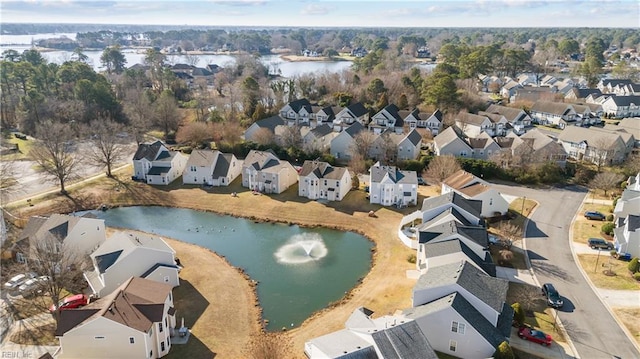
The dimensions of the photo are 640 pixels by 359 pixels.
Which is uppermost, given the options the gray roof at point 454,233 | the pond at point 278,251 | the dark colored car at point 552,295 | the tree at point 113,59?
the tree at point 113,59

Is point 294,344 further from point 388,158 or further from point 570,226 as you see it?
point 388,158

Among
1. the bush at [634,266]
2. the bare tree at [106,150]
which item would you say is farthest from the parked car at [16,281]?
the bush at [634,266]

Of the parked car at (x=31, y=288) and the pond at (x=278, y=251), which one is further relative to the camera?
the pond at (x=278, y=251)

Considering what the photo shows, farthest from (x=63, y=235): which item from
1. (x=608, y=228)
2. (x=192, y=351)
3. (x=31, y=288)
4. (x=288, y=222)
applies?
(x=608, y=228)

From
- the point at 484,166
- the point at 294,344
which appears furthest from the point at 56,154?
the point at 484,166

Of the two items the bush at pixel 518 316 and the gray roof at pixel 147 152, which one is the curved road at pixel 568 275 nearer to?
the bush at pixel 518 316

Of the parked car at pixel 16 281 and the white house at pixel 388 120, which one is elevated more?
the white house at pixel 388 120
